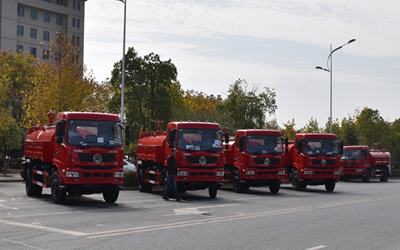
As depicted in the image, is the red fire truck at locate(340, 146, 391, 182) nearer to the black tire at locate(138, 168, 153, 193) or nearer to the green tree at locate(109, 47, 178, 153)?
the green tree at locate(109, 47, 178, 153)

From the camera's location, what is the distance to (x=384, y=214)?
15.4 meters

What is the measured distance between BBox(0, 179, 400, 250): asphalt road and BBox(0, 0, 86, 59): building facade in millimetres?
65472

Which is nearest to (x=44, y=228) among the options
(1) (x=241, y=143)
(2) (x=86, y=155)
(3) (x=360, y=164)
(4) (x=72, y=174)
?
(4) (x=72, y=174)

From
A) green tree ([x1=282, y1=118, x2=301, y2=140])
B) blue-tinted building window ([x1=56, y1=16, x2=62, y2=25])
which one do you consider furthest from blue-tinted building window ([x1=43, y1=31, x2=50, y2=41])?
green tree ([x1=282, y1=118, x2=301, y2=140])

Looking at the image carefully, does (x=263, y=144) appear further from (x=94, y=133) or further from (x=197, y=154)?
(x=94, y=133)

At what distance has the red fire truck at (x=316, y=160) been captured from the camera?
25531 millimetres

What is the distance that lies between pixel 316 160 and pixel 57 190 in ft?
45.0

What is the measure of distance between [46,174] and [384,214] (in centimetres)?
1090

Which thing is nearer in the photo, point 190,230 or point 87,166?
point 190,230

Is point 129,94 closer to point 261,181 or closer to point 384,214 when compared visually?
point 261,181

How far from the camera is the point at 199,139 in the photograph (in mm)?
19906

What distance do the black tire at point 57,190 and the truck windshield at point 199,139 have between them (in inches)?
194

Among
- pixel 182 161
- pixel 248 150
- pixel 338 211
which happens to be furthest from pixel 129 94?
A: pixel 338 211

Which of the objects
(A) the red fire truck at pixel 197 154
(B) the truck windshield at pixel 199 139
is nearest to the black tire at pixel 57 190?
(A) the red fire truck at pixel 197 154
